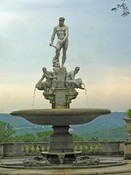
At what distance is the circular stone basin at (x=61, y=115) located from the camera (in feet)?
60.9

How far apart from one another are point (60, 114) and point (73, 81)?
2878mm

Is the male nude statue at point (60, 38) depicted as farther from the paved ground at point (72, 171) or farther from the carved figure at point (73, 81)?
the paved ground at point (72, 171)

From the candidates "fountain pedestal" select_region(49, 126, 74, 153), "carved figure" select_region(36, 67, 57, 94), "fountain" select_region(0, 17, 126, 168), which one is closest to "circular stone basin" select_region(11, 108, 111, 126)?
"fountain" select_region(0, 17, 126, 168)

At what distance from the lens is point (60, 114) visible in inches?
734

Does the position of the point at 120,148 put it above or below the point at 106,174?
above

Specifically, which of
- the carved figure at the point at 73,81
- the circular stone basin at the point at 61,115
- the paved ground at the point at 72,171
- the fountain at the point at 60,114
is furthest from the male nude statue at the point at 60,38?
the paved ground at the point at 72,171

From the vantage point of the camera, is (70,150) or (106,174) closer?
(106,174)

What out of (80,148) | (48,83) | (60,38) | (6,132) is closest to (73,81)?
(48,83)

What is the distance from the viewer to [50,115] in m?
18.7

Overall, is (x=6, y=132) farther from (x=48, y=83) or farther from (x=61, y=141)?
(x=61, y=141)

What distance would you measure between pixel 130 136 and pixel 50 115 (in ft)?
18.6

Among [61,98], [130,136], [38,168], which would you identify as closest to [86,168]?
[38,168]

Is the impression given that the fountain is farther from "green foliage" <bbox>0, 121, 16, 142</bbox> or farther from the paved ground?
"green foliage" <bbox>0, 121, 16, 142</bbox>

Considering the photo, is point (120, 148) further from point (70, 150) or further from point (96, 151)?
point (70, 150)
